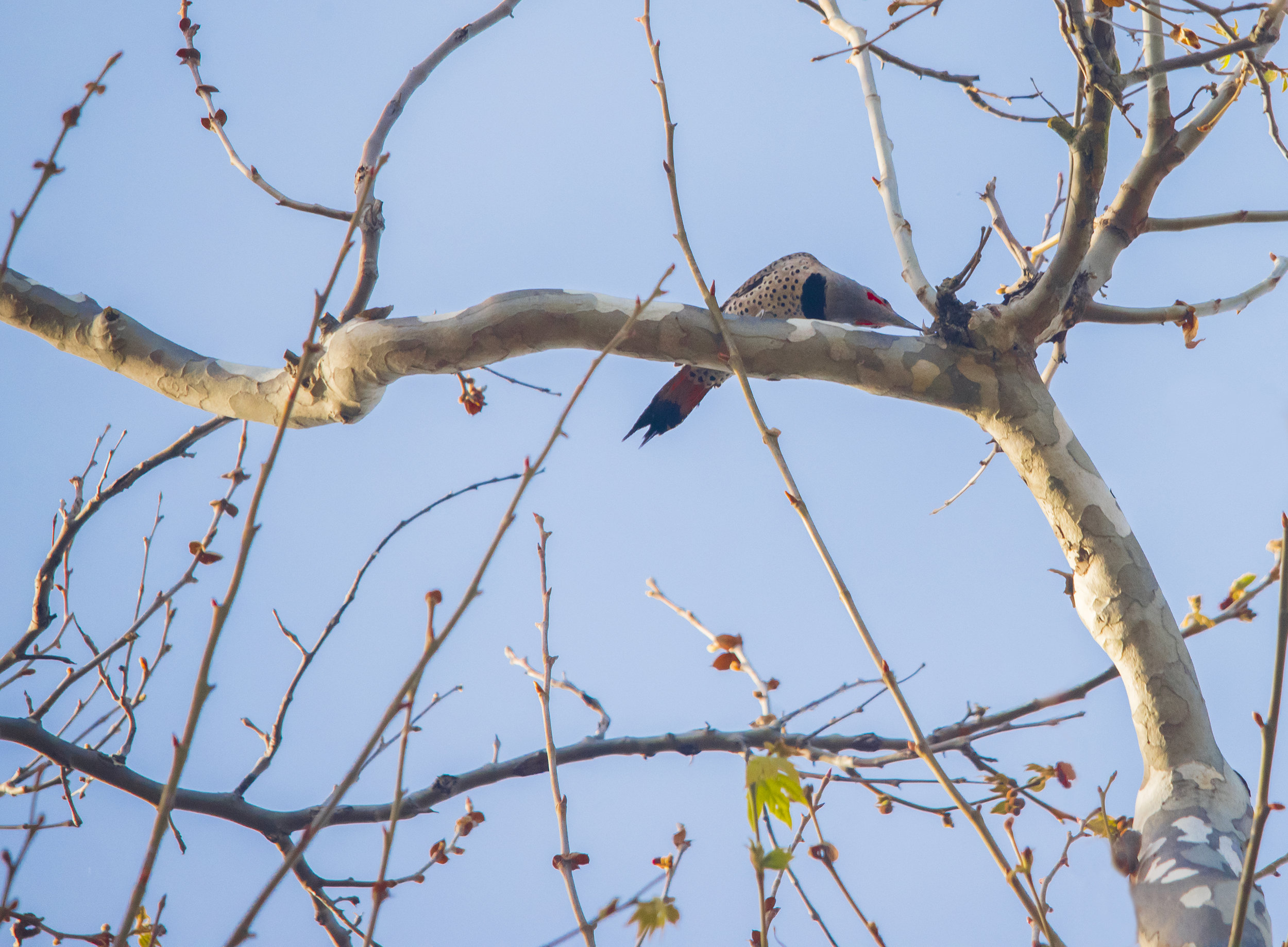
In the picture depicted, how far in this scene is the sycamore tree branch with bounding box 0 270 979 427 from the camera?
2453mm

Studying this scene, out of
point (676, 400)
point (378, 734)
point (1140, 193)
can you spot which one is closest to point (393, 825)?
point (378, 734)

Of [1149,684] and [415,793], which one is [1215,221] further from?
[415,793]

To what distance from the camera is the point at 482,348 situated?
247cm

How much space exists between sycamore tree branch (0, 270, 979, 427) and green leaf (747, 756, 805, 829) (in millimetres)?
1278

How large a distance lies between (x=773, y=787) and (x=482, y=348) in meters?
1.44

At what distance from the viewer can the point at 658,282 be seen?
1429 mm

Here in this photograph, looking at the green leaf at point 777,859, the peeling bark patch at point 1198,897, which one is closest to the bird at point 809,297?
the peeling bark patch at point 1198,897

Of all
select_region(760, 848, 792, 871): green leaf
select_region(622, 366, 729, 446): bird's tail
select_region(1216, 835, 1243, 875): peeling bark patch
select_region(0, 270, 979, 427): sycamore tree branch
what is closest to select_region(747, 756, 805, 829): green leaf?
select_region(760, 848, 792, 871): green leaf

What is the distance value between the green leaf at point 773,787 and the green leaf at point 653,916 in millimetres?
209

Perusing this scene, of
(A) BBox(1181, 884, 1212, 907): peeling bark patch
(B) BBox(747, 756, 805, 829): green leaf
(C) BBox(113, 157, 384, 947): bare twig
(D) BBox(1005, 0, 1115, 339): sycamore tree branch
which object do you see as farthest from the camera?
(D) BBox(1005, 0, 1115, 339): sycamore tree branch

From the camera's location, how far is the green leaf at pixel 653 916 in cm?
145

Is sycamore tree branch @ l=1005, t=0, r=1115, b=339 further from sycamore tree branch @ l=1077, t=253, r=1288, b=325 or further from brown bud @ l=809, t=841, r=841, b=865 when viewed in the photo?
brown bud @ l=809, t=841, r=841, b=865

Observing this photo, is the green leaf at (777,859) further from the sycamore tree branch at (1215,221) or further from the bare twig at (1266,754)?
the sycamore tree branch at (1215,221)

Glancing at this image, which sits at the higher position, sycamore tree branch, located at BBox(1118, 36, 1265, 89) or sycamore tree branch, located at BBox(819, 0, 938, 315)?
sycamore tree branch, located at BBox(819, 0, 938, 315)
